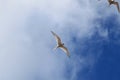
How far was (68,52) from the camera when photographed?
2611 inches

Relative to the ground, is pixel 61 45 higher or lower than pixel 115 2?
lower

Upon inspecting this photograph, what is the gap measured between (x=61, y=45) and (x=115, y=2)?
13.5m

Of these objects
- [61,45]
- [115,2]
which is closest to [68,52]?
[61,45]

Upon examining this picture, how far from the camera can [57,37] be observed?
64062 mm

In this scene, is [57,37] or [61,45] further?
[61,45]

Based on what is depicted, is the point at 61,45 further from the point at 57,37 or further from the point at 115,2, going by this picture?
the point at 115,2

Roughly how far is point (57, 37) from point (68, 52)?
4202 mm

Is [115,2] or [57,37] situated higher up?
[115,2]

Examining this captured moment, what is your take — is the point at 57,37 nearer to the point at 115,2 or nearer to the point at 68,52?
the point at 68,52

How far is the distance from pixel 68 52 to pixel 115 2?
523 inches

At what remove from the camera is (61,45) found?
68875 mm

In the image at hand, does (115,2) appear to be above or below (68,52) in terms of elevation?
above

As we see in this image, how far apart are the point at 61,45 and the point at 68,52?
3.17 metres

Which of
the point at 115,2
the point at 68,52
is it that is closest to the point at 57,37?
the point at 68,52
